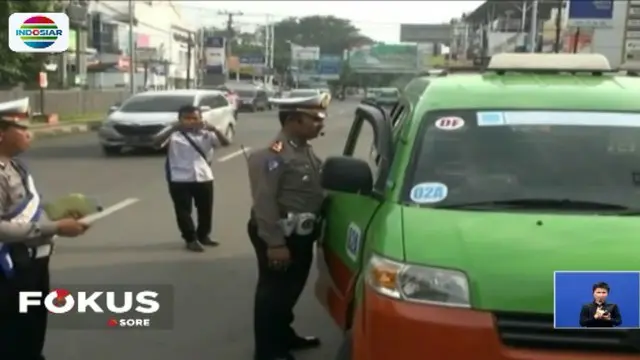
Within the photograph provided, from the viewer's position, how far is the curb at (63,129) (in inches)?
1094

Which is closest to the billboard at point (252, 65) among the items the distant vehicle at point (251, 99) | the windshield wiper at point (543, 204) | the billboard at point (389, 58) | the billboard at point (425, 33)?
the billboard at point (425, 33)

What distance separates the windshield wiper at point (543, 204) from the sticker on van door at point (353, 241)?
23.2 inches

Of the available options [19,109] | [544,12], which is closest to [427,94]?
[19,109]

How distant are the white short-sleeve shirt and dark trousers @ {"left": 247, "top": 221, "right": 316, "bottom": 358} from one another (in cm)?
406

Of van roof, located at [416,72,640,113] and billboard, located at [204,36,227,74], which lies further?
billboard, located at [204,36,227,74]

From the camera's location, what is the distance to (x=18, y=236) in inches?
161

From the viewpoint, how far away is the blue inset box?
3.58 metres

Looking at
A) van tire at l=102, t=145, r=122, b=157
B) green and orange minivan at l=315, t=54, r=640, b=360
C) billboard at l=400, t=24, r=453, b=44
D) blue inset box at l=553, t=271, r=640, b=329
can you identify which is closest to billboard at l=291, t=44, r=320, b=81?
billboard at l=400, t=24, r=453, b=44

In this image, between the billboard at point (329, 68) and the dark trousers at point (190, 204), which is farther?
the billboard at point (329, 68)

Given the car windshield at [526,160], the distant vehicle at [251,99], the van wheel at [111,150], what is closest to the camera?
the car windshield at [526,160]

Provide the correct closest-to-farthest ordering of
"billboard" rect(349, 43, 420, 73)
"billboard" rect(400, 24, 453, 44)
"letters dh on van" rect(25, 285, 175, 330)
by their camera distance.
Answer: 1. "letters dh on van" rect(25, 285, 175, 330)
2. "billboard" rect(349, 43, 420, 73)
3. "billboard" rect(400, 24, 453, 44)

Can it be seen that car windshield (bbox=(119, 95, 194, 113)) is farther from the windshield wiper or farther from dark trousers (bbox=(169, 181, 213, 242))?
the windshield wiper

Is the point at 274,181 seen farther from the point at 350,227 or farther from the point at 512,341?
the point at 512,341

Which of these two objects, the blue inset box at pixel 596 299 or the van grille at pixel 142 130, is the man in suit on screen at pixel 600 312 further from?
the van grille at pixel 142 130
